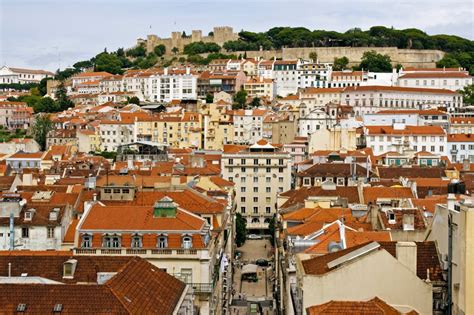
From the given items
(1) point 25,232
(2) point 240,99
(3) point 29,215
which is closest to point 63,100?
(2) point 240,99

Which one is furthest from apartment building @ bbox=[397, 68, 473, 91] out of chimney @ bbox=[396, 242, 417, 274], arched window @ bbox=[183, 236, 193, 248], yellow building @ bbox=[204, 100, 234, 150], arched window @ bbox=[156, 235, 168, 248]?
chimney @ bbox=[396, 242, 417, 274]

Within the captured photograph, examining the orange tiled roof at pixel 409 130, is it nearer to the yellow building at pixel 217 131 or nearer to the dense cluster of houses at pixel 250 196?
the dense cluster of houses at pixel 250 196

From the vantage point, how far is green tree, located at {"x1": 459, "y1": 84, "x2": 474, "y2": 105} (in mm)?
146238

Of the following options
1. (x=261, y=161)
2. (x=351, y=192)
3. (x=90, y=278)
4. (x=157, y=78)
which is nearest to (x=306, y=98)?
(x=157, y=78)

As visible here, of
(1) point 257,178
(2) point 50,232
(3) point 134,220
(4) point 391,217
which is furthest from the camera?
(1) point 257,178

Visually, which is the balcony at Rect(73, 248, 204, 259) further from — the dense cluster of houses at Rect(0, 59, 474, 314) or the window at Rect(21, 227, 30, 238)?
the window at Rect(21, 227, 30, 238)

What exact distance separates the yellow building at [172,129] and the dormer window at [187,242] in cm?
9019

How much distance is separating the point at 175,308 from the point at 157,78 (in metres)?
145

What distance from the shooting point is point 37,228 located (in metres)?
42.9

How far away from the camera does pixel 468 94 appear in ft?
486

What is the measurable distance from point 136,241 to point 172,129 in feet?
305

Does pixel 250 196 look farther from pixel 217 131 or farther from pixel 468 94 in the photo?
pixel 468 94

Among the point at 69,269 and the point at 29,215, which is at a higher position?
the point at 69,269

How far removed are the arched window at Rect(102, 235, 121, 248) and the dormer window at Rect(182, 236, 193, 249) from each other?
2.65 metres
